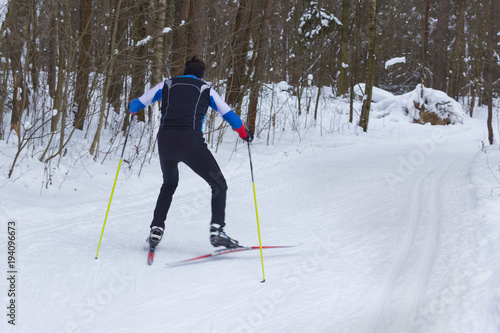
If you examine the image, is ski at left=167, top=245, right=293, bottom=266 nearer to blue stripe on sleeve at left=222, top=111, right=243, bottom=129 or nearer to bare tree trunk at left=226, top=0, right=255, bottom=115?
blue stripe on sleeve at left=222, top=111, right=243, bottom=129

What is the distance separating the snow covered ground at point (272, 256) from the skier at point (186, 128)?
2.16 ft

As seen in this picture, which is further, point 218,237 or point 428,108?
point 428,108

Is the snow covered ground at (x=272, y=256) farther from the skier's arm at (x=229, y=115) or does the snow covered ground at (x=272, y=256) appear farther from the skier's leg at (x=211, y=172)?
the skier's arm at (x=229, y=115)

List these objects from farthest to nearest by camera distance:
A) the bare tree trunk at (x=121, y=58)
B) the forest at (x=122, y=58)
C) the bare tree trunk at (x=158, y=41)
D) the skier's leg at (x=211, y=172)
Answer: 1. the bare tree trunk at (x=158, y=41)
2. the bare tree trunk at (x=121, y=58)
3. the forest at (x=122, y=58)
4. the skier's leg at (x=211, y=172)

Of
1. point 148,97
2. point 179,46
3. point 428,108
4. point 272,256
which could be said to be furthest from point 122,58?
point 428,108

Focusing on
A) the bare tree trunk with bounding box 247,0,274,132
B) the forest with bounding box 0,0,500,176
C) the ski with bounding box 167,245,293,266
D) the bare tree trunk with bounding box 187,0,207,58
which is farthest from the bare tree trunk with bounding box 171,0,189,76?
the ski with bounding box 167,245,293,266

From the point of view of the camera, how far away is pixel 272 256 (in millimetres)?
4598

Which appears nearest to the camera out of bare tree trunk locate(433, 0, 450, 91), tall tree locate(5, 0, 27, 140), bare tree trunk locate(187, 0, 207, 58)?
tall tree locate(5, 0, 27, 140)

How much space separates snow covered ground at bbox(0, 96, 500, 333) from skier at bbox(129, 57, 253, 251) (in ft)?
2.16

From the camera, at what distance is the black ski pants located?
14.4 ft

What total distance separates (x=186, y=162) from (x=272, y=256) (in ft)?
4.29

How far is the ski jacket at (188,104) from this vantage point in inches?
173

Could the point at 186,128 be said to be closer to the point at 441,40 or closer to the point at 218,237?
the point at 218,237

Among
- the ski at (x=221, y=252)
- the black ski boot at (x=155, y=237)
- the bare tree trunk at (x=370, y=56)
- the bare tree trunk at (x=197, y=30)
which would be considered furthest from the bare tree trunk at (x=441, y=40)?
the black ski boot at (x=155, y=237)
